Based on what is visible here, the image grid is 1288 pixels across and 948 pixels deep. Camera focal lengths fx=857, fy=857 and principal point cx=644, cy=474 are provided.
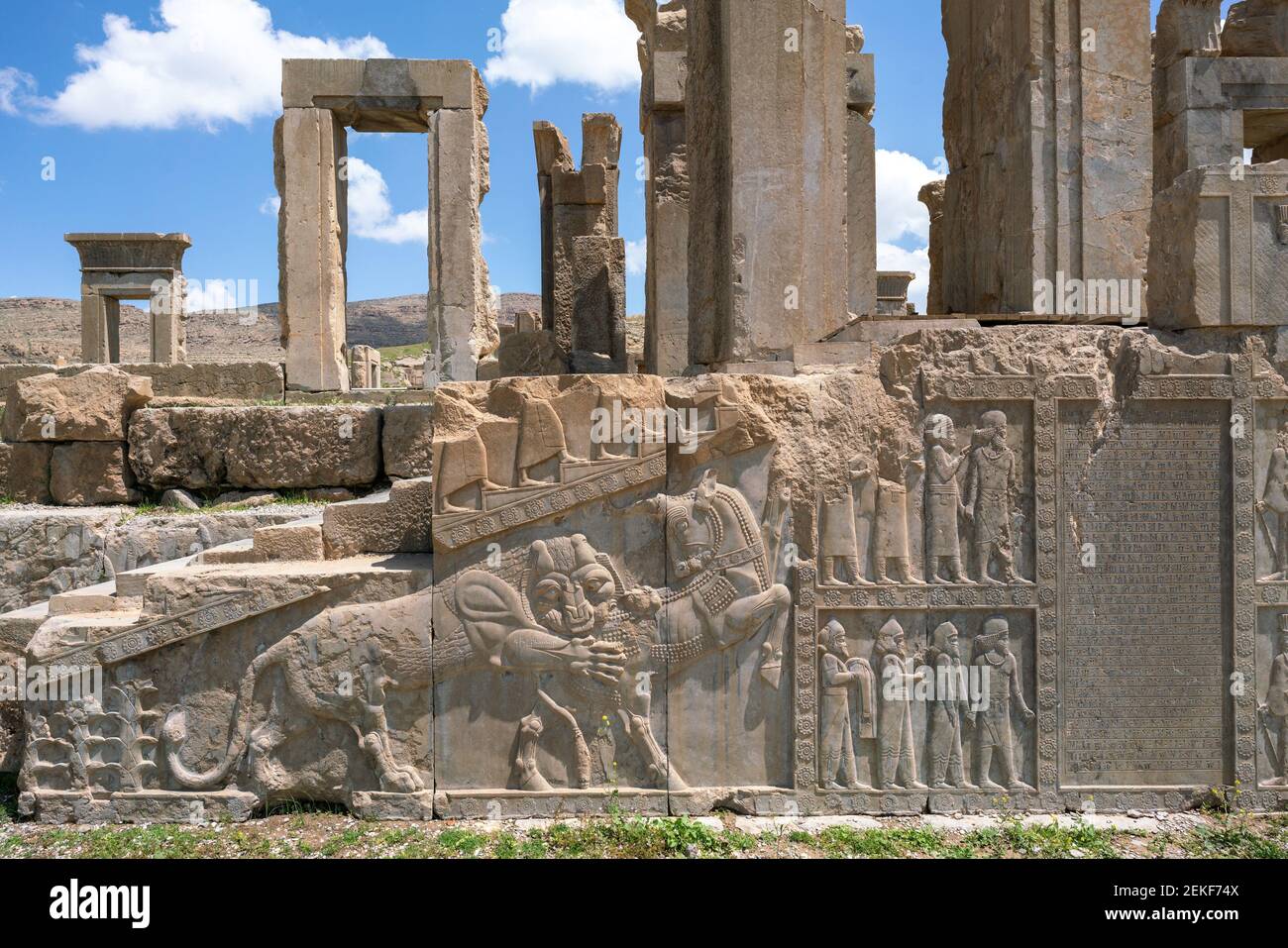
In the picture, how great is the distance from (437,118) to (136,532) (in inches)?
243

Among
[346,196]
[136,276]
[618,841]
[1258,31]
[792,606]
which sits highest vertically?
[1258,31]

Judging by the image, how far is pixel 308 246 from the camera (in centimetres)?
965

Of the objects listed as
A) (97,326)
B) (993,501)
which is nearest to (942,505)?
(993,501)

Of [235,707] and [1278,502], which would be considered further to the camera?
[1278,502]

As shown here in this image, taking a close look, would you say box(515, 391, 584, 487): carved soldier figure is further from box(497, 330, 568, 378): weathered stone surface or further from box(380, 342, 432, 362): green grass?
box(380, 342, 432, 362): green grass

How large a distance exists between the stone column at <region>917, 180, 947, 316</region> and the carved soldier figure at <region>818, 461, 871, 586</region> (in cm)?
182

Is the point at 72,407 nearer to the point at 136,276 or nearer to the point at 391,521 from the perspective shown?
the point at 391,521

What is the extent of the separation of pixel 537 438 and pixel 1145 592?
3.10 meters

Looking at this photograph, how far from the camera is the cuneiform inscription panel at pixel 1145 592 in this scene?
4230 millimetres

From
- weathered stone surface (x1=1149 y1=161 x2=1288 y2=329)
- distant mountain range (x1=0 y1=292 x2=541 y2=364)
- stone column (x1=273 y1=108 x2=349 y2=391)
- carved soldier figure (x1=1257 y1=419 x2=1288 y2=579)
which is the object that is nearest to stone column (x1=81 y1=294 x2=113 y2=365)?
stone column (x1=273 y1=108 x2=349 y2=391)

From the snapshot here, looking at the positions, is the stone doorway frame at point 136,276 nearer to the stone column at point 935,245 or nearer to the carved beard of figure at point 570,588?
the stone column at point 935,245

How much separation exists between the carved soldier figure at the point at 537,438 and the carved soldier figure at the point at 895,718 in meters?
1.80

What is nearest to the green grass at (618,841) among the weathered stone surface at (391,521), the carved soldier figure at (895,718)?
the carved soldier figure at (895,718)

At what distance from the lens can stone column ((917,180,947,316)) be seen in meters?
7.30
